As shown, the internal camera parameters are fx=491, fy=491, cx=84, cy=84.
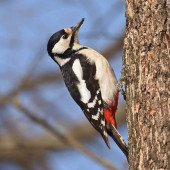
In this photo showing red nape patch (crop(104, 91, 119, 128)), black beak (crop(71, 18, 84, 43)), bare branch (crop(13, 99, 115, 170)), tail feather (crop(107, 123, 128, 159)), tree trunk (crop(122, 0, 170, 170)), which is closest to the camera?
tree trunk (crop(122, 0, 170, 170))

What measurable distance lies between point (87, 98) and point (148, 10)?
1.36 meters

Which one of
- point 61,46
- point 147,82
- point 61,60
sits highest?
point 61,46

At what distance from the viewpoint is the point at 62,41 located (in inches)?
216

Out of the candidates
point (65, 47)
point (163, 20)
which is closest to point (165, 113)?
point (163, 20)

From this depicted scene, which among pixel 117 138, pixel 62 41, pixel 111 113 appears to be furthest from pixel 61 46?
pixel 117 138

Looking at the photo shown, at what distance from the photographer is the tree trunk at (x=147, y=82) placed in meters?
3.66

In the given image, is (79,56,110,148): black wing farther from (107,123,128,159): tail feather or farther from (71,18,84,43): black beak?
(71,18,84,43): black beak

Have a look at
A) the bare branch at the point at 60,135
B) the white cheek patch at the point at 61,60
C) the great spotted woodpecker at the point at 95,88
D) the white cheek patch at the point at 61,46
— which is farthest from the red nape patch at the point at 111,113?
the white cheek patch at the point at 61,46

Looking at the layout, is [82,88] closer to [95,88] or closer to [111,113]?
[95,88]

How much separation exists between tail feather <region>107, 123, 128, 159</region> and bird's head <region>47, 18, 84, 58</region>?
1.11 meters

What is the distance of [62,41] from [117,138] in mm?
1371

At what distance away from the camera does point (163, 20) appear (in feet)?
12.8

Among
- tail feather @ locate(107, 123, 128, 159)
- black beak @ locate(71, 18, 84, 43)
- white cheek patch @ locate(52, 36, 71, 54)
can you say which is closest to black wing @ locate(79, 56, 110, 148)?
tail feather @ locate(107, 123, 128, 159)

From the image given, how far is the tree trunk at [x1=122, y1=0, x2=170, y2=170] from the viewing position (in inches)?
144
